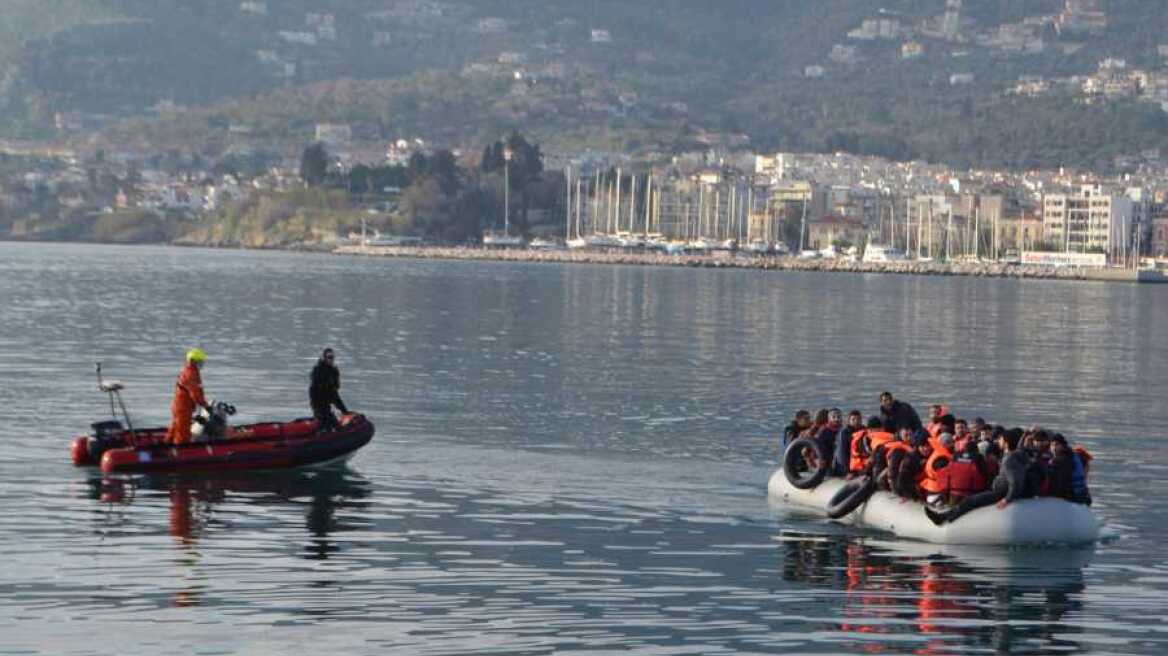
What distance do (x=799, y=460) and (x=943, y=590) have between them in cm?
617

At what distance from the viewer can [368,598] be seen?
92.6 ft

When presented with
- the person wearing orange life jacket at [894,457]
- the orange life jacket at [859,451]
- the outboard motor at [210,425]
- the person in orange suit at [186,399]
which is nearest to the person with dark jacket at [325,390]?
the outboard motor at [210,425]

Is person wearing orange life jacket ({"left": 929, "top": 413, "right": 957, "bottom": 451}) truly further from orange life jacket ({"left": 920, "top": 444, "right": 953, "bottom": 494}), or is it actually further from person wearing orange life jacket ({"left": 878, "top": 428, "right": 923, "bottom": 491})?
person wearing orange life jacket ({"left": 878, "top": 428, "right": 923, "bottom": 491})

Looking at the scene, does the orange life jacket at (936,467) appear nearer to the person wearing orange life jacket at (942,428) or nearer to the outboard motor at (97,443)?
the person wearing orange life jacket at (942,428)

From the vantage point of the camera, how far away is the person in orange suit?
3684cm

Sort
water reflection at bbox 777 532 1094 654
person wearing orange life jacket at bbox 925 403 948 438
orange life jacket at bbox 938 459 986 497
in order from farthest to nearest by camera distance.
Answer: person wearing orange life jacket at bbox 925 403 948 438 → orange life jacket at bbox 938 459 986 497 → water reflection at bbox 777 532 1094 654

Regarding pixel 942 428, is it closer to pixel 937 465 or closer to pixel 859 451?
pixel 937 465

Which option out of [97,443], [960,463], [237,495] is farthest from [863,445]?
[97,443]

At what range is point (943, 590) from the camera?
29.6m

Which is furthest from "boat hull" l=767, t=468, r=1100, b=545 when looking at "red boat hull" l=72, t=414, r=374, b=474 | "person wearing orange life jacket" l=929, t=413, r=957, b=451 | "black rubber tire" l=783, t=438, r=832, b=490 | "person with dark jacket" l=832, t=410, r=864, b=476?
"red boat hull" l=72, t=414, r=374, b=474

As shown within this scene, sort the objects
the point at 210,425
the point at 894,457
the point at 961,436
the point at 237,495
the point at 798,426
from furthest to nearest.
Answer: the point at 210,425
the point at 798,426
the point at 237,495
the point at 894,457
the point at 961,436

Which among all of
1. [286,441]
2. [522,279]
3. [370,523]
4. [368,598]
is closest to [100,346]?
[286,441]

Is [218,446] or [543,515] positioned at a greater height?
[218,446]

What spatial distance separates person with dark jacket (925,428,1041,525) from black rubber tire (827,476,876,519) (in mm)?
1307
